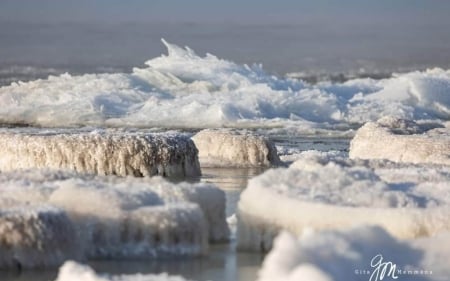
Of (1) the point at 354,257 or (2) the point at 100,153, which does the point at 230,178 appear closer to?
(2) the point at 100,153

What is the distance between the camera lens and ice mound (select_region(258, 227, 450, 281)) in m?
7.66

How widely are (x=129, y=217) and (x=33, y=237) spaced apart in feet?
3.33

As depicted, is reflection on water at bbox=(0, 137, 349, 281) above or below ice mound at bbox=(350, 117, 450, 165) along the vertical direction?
below

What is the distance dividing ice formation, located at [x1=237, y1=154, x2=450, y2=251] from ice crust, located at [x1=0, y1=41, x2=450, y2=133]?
41.0 metres

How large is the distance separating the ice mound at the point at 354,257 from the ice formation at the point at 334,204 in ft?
4.16

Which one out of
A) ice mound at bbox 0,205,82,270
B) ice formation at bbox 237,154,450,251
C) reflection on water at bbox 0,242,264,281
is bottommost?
reflection on water at bbox 0,242,264,281

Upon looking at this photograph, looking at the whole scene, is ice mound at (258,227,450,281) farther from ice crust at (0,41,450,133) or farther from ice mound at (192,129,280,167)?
ice crust at (0,41,450,133)

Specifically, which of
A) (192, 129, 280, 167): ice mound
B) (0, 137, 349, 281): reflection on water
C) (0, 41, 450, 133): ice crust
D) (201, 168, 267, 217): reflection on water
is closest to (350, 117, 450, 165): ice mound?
(192, 129, 280, 167): ice mound

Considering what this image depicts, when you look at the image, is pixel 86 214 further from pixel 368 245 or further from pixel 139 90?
pixel 139 90

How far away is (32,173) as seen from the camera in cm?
1370

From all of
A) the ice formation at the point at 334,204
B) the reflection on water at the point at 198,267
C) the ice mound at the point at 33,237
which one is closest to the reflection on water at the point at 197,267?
the reflection on water at the point at 198,267

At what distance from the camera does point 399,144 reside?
2155 cm

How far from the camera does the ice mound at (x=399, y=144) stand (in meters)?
20.2

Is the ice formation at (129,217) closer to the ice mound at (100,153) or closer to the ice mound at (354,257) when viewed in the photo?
the ice mound at (354,257)
